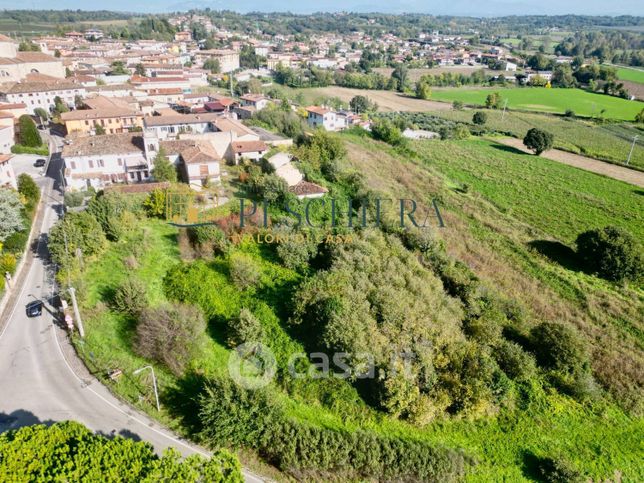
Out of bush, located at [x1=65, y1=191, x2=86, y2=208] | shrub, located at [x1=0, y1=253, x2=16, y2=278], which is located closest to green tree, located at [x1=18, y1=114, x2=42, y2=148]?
bush, located at [x1=65, y1=191, x2=86, y2=208]

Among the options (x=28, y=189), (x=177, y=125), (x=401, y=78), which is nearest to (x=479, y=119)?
(x=401, y=78)

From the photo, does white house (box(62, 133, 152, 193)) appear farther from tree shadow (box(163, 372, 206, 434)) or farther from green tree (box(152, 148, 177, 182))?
tree shadow (box(163, 372, 206, 434))

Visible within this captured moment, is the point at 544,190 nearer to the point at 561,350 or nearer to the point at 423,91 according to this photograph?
the point at 561,350

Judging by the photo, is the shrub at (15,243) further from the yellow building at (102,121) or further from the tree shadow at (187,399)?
the yellow building at (102,121)

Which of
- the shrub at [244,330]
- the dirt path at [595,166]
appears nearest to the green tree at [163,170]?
the shrub at [244,330]

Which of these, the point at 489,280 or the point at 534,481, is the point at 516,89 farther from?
the point at 534,481

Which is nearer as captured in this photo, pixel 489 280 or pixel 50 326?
pixel 50 326

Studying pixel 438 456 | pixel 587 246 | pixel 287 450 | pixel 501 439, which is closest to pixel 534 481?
pixel 501 439
